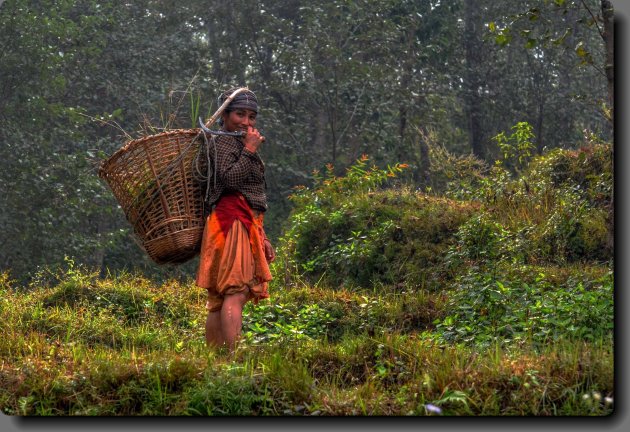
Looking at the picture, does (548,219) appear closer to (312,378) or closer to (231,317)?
(231,317)

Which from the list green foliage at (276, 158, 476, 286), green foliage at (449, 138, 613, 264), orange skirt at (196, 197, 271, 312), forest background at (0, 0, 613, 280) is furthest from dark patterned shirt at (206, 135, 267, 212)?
forest background at (0, 0, 613, 280)

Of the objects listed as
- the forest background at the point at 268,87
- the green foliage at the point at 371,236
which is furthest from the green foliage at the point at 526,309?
the forest background at the point at 268,87

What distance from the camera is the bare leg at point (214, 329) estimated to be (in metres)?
6.56

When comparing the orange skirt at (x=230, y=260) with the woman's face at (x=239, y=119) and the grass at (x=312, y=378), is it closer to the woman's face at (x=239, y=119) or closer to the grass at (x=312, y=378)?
the grass at (x=312, y=378)

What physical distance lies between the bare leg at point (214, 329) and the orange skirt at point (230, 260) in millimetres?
73

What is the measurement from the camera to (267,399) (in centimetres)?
518

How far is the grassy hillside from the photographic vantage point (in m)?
5.21

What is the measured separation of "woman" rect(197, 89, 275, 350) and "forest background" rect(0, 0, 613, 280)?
993cm

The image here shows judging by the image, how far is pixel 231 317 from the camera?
6.34 metres

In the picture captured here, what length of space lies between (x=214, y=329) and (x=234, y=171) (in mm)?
1064

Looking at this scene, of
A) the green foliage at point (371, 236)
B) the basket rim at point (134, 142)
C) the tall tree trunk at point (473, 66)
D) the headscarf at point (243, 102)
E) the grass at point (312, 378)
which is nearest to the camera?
the grass at point (312, 378)

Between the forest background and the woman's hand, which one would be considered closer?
the woman's hand

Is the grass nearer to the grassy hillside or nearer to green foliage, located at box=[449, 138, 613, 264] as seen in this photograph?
the grassy hillside

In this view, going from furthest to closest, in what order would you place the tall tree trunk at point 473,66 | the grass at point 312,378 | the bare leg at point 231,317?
1. the tall tree trunk at point 473,66
2. the bare leg at point 231,317
3. the grass at point 312,378
